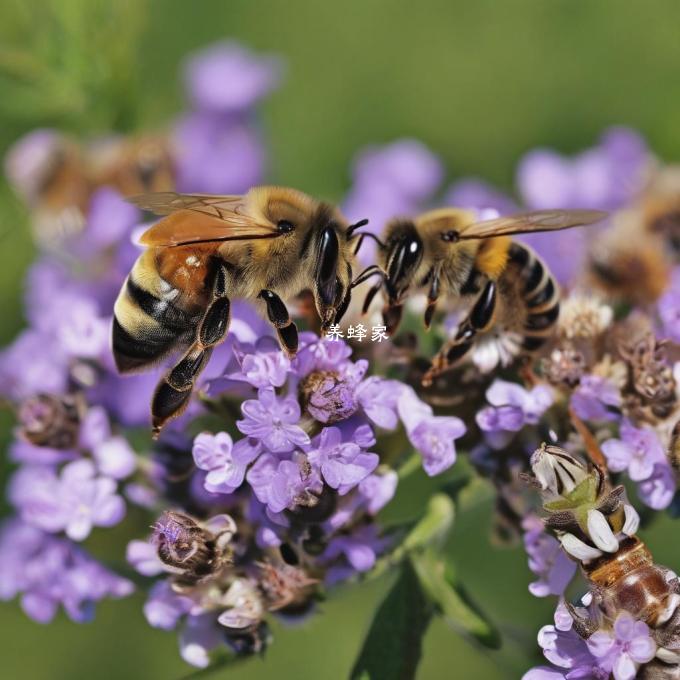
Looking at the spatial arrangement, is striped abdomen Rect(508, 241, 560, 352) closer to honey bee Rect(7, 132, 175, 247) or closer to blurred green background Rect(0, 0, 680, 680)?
blurred green background Rect(0, 0, 680, 680)

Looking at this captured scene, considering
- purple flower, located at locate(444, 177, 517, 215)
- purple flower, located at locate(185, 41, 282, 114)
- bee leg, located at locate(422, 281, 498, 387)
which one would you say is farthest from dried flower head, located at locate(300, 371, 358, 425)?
purple flower, located at locate(185, 41, 282, 114)

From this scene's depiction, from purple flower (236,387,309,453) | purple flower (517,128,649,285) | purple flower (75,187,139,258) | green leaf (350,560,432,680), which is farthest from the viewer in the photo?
purple flower (517,128,649,285)

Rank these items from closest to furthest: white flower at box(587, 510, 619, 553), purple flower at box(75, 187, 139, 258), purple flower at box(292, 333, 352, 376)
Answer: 1. white flower at box(587, 510, 619, 553)
2. purple flower at box(292, 333, 352, 376)
3. purple flower at box(75, 187, 139, 258)

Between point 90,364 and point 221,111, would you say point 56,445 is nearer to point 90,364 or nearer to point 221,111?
point 90,364

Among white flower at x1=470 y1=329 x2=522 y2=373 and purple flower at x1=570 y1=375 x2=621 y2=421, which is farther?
white flower at x1=470 y1=329 x2=522 y2=373

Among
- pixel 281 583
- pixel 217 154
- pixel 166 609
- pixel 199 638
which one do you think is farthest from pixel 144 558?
pixel 217 154
